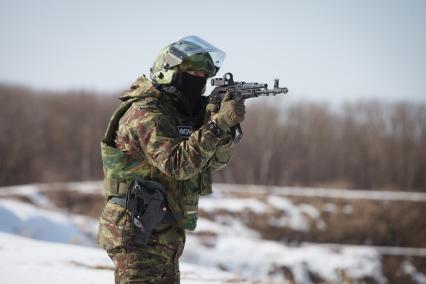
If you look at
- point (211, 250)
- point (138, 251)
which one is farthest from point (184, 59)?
point (211, 250)

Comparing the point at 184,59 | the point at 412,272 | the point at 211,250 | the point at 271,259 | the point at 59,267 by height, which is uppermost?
the point at 184,59

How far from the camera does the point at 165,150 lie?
12.1 ft

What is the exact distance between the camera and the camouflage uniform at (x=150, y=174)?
3.80 m

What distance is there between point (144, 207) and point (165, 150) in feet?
1.65

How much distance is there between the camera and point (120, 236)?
13.0 ft

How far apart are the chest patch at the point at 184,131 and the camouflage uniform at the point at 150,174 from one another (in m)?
0.02

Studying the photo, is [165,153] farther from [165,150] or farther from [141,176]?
[141,176]

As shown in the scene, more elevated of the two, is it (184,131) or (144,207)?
(184,131)

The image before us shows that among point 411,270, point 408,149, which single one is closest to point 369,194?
point 411,270

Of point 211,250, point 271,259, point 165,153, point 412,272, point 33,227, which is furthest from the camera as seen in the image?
point 412,272

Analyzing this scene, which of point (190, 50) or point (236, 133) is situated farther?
point (190, 50)

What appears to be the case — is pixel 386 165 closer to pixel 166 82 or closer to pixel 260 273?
pixel 260 273

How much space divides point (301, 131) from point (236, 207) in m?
27.4

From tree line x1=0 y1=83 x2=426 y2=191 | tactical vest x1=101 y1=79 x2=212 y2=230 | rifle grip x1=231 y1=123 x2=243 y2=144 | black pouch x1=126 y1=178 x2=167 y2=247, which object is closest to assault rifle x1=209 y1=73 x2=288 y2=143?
rifle grip x1=231 y1=123 x2=243 y2=144
